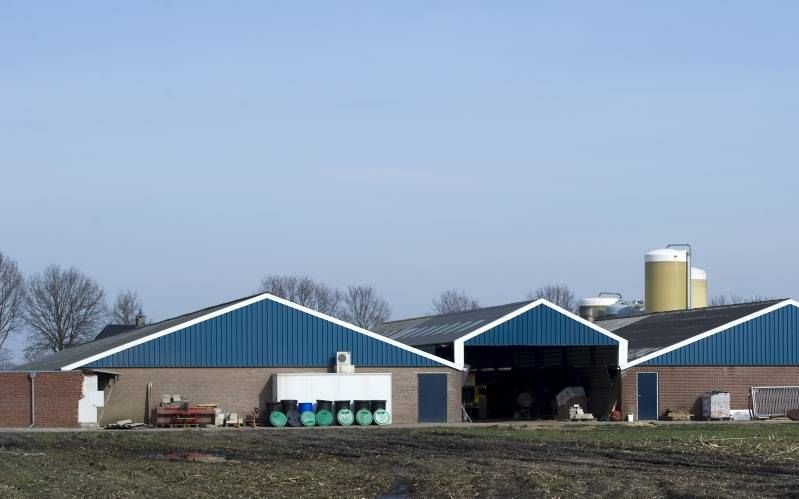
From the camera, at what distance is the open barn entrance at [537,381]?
54406mm

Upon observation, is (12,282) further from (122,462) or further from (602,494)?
(602,494)

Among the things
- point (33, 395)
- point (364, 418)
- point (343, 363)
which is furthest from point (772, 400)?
point (33, 395)

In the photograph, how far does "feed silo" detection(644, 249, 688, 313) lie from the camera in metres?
65.2

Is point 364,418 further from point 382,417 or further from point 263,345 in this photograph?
point 263,345

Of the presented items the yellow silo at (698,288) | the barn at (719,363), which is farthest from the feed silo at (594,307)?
the barn at (719,363)

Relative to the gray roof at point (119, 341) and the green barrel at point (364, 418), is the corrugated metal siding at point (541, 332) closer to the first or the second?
the green barrel at point (364, 418)

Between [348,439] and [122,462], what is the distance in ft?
34.8

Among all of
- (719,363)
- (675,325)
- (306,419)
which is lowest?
(306,419)

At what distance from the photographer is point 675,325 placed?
56.2 m

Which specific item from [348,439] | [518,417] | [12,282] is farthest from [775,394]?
[12,282]

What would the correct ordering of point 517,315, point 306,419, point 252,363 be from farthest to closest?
point 517,315
point 252,363
point 306,419

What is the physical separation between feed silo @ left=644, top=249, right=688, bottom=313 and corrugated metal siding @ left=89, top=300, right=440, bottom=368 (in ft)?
62.0

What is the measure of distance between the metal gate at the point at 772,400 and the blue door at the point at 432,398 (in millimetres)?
13264

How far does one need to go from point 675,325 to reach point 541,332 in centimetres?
771
